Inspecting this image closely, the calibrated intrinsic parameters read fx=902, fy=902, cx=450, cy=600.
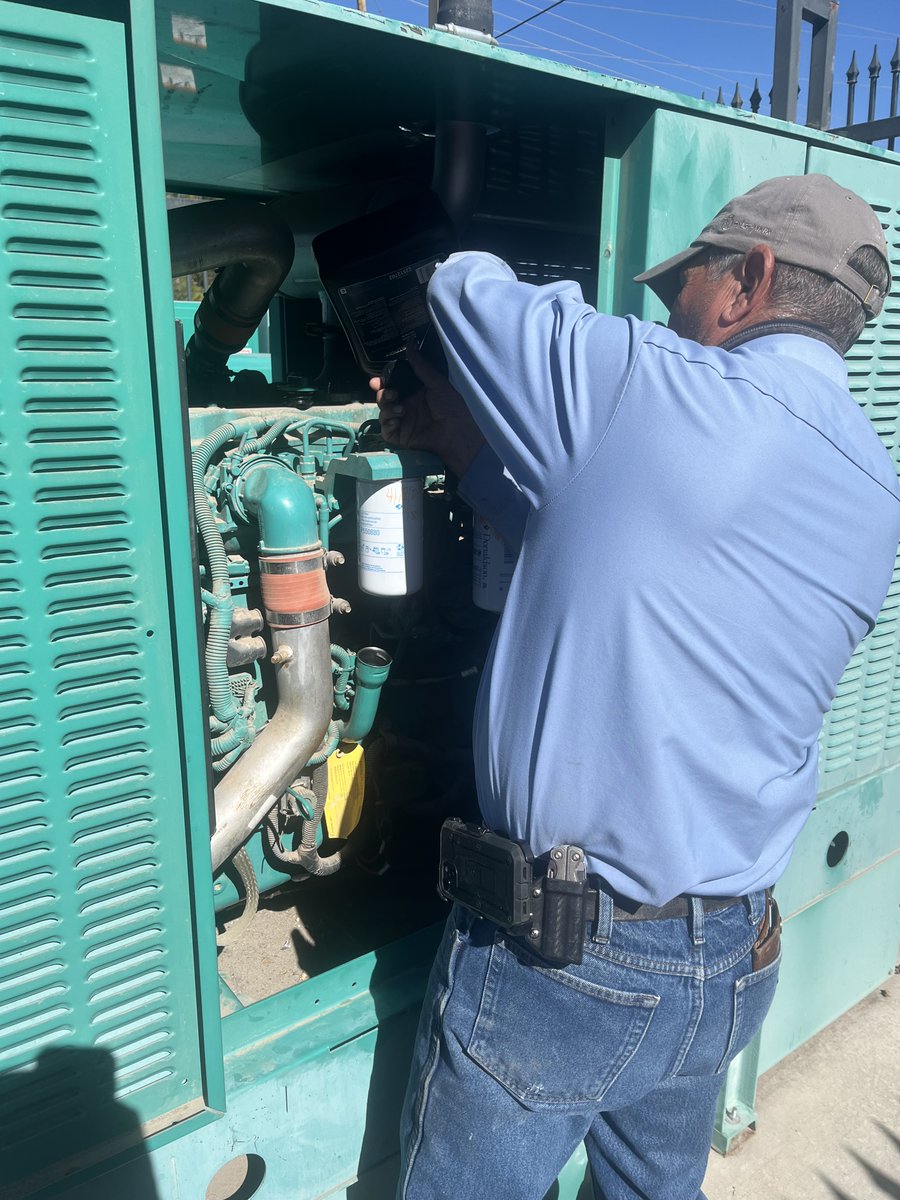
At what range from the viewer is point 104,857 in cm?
131

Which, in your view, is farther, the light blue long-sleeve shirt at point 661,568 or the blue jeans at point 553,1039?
the blue jeans at point 553,1039

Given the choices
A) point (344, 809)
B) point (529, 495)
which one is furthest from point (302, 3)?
point (344, 809)

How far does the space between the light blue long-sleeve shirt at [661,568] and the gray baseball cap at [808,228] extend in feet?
0.43

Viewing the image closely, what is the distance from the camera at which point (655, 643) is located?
126 cm

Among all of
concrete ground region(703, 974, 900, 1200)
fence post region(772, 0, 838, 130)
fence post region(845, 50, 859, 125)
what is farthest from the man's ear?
fence post region(845, 50, 859, 125)

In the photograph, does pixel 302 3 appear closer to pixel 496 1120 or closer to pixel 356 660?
pixel 356 660

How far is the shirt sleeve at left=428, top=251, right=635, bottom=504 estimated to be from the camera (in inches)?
49.3

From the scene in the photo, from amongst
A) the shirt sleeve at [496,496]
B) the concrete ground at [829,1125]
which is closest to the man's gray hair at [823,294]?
the shirt sleeve at [496,496]

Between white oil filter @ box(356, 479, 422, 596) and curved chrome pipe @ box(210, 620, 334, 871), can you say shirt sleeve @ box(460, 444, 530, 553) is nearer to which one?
white oil filter @ box(356, 479, 422, 596)

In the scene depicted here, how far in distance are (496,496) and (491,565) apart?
0.79ft

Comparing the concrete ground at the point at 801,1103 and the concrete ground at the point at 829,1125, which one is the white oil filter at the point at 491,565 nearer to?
the concrete ground at the point at 801,1103

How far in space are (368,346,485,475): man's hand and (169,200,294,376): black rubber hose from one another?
2.10 feet

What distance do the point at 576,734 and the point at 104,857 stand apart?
71 cm

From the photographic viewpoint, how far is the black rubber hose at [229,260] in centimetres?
209
